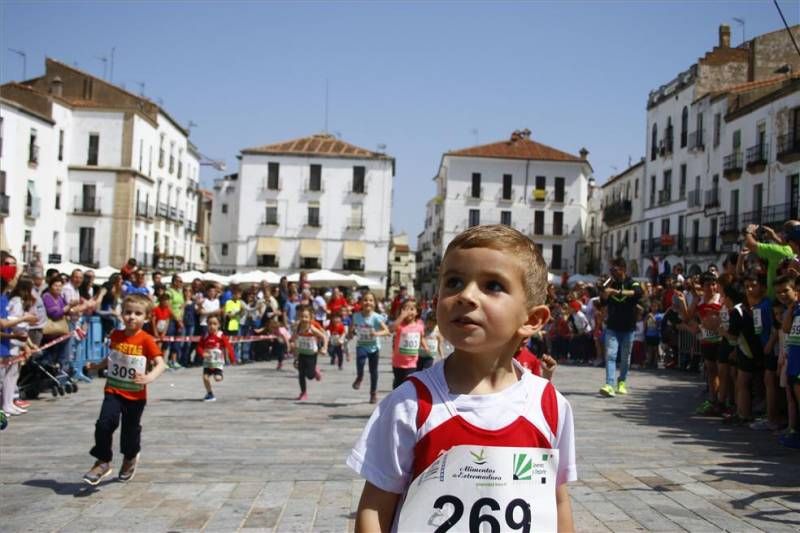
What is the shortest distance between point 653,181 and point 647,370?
34969mm

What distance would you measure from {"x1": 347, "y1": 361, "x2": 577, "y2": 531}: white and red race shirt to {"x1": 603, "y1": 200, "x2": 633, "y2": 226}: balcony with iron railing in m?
56.3

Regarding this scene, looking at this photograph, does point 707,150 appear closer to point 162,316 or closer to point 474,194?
point 474,194

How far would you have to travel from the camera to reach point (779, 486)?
22.2ft

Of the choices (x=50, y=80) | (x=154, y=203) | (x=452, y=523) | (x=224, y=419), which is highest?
(x=50, y=80)

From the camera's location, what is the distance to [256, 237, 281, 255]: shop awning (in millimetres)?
63375

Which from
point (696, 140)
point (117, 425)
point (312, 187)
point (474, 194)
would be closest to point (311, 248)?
point (312, 187)

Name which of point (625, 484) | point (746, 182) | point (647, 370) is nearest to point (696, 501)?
point (625, 484)

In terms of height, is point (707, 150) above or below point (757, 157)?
above

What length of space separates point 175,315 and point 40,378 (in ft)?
20.1

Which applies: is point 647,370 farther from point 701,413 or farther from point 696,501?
point 696,501

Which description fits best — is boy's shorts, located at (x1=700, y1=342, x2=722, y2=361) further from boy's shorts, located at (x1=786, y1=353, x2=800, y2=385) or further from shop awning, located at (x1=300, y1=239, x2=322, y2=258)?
shop awning, located at (x1=300, y1=239, x2=322, y2=258)

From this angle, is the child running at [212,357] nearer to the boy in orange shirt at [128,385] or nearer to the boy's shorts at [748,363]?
the boy in orange shirt at [128,385]

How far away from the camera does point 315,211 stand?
2515 inches

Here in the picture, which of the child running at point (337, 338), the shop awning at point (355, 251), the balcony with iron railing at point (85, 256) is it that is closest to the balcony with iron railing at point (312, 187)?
the shop awning at point (355, 251)
